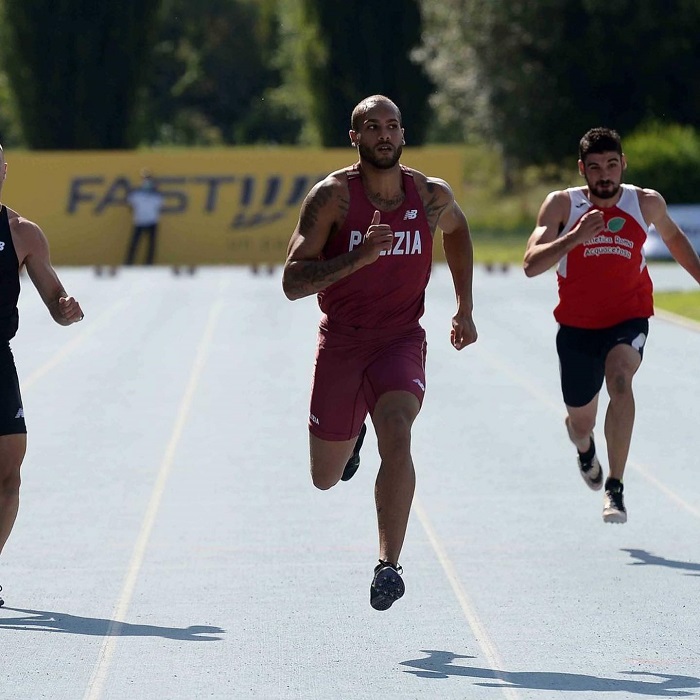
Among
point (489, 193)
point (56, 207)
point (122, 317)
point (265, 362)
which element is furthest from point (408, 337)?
point (489, 193)

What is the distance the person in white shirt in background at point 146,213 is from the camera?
35.6 meters

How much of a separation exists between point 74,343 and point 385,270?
1385 cm

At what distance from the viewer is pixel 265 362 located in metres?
17.6

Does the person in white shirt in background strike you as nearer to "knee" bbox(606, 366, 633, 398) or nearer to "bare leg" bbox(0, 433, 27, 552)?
"knee" bbox(606, 366, 633, 398)

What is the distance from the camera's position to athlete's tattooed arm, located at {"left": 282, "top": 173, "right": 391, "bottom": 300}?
6512 mm

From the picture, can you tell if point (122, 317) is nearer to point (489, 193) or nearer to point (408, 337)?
point (408, 337)

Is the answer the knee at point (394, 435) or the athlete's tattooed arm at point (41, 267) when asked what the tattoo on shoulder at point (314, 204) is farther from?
the athlete's tattooed arm at point (41, 267)

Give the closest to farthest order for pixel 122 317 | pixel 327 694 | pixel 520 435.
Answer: pixel 327 694
pixel 520 435
pixel 122 317

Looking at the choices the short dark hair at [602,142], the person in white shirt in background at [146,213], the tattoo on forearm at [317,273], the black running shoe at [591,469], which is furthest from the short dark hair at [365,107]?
A: the person in white shirt in background at [146,213]

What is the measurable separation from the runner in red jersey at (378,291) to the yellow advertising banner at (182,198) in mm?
29539

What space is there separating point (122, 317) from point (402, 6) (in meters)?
31.2

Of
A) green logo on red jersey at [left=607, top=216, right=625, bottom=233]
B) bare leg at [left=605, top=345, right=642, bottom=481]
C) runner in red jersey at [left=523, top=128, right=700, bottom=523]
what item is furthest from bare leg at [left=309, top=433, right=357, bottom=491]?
green logo on red jersey at [left=607, top=216, right=625, bottom=233]

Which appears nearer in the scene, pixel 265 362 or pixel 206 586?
pixel 206 586

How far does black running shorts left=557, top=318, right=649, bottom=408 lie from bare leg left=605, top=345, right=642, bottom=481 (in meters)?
0.08
